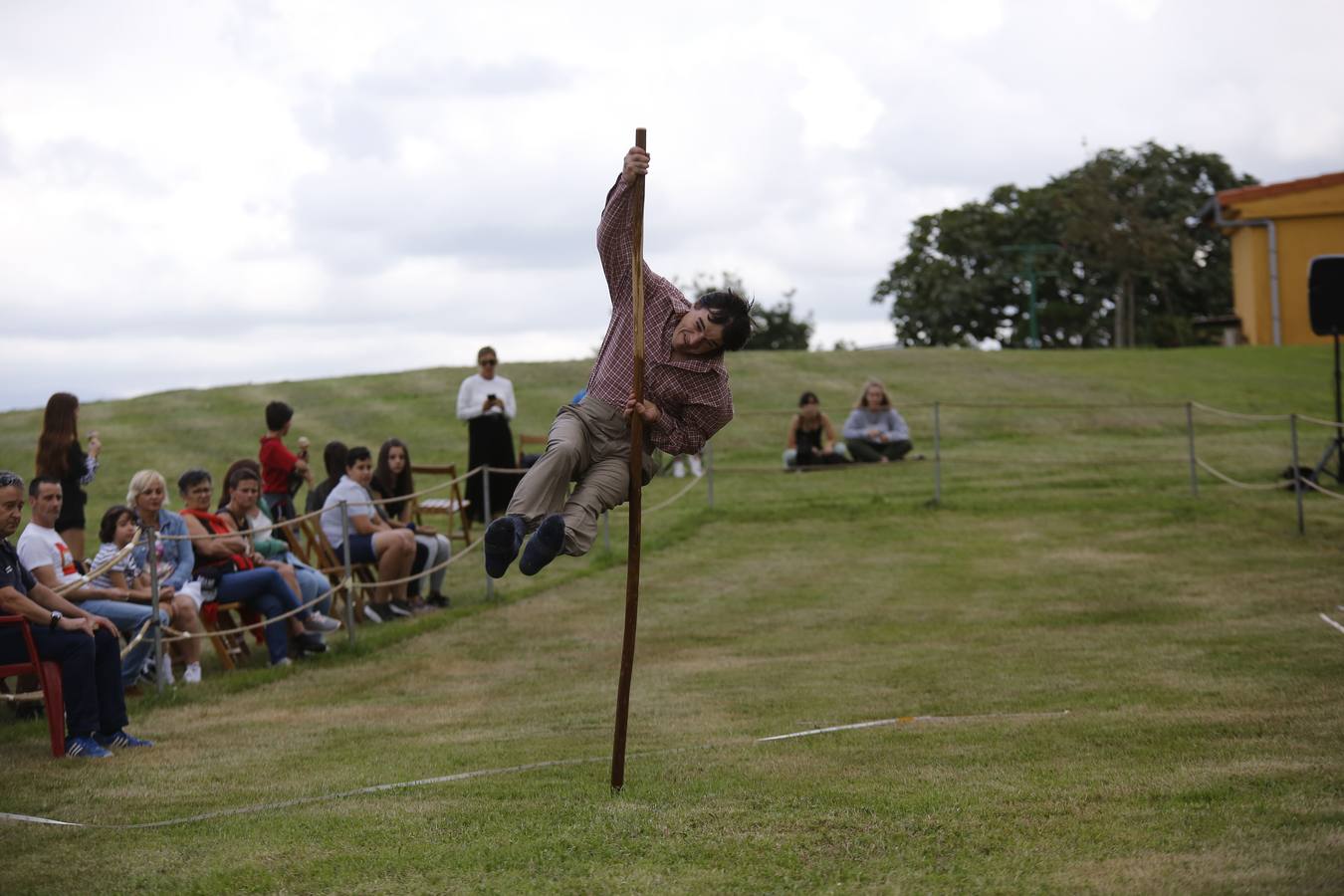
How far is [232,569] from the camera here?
10602 mm

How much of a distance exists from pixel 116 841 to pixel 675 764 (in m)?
2.56

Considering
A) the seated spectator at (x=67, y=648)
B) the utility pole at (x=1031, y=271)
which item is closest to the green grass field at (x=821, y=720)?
the seated spectator at (x=67, y=648)

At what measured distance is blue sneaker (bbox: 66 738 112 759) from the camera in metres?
7.76

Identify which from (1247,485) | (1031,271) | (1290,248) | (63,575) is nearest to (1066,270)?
(1031,271)

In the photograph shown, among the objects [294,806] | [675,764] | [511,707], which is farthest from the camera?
[511,707]

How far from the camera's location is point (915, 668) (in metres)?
10.1

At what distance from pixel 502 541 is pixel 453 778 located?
1.43m

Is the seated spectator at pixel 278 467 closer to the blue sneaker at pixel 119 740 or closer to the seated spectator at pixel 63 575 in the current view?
the seated spectator at pixel 63 575

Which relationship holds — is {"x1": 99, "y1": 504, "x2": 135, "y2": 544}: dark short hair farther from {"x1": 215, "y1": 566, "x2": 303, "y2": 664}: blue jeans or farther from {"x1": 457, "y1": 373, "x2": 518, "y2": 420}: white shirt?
{"x1": 457, "y1": 373, "x2": 518, "y2": 420}: white shirt

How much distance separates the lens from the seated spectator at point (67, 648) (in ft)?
25.2

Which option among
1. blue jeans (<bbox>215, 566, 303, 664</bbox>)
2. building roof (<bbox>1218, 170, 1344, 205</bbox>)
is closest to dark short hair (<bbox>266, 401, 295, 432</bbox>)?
blue jeans (<bbox>215, 566, 303, 664</bbox>)

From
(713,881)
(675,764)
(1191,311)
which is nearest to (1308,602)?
(675,764)

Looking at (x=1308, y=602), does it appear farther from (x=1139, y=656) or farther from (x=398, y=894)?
(x=398, y=894)

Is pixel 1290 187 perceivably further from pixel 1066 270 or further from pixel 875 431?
pixel 875 431
